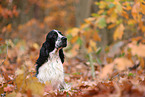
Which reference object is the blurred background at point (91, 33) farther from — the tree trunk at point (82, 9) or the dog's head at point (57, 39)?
Answer: the dog's head at point (57, 39)

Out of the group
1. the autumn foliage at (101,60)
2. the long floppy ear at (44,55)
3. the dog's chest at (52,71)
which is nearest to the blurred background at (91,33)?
the autumn foliage at (101,60)

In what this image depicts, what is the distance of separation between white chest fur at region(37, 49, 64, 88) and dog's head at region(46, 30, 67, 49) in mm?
163

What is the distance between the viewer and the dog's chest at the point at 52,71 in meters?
3.48

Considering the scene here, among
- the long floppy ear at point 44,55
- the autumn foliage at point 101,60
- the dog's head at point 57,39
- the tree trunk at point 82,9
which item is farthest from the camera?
the tree trunk at point 82,9

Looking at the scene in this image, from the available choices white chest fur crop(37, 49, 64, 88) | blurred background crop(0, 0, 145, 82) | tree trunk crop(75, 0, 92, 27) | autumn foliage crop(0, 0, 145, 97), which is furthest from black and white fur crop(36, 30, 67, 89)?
tree trunk crop(75, 0, 92, 27)

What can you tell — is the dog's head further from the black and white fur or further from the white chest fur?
the white chest fur

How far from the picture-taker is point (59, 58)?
3.71 metres

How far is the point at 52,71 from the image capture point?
3.50 metres

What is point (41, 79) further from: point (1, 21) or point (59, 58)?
point (1, 21)

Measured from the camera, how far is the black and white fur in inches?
137

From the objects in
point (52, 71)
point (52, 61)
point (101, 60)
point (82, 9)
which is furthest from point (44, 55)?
point (82, 9)

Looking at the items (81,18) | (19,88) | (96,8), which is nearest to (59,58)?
(19,88)

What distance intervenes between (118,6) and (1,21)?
15.1ft

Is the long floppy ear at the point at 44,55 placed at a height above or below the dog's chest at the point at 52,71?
above
